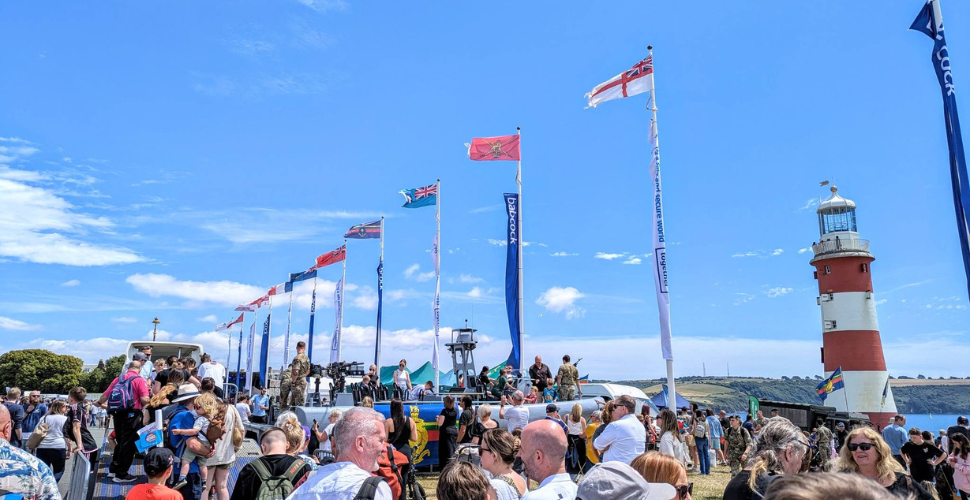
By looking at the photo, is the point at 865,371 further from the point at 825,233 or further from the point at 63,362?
the point at 63,362

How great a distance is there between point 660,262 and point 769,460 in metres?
10.1

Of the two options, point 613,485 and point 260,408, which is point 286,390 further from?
point 613,485

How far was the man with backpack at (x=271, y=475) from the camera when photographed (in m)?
4.57

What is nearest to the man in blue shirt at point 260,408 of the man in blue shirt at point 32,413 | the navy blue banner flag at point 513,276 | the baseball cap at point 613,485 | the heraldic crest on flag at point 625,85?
the man in blue shirt at point 32,413

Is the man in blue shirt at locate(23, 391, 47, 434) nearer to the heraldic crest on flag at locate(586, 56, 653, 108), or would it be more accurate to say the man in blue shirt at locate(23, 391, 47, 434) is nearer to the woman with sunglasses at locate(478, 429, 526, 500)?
the woman with sunglasses at locate(478, 429, 526, 500)

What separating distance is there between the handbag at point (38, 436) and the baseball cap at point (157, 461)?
5669 millimetres

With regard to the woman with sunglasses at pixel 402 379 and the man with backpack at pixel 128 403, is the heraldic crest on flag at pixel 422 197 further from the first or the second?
the man with backpack at pixel 128 403

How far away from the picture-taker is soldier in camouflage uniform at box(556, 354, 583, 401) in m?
15.2

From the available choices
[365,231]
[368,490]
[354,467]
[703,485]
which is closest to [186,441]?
[354,467]

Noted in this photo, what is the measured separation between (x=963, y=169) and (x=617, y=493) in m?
8.47

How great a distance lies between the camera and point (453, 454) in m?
6.69

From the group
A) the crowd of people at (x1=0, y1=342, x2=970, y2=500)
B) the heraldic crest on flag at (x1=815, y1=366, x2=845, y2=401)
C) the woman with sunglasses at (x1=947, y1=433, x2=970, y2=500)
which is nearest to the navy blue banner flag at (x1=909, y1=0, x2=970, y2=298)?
the woman with sunglasses at (x1=947, y1=433, x2=970, y2=500)

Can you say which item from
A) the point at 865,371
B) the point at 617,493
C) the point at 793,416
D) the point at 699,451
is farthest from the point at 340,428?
the point at 865,371

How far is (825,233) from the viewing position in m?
34.1
